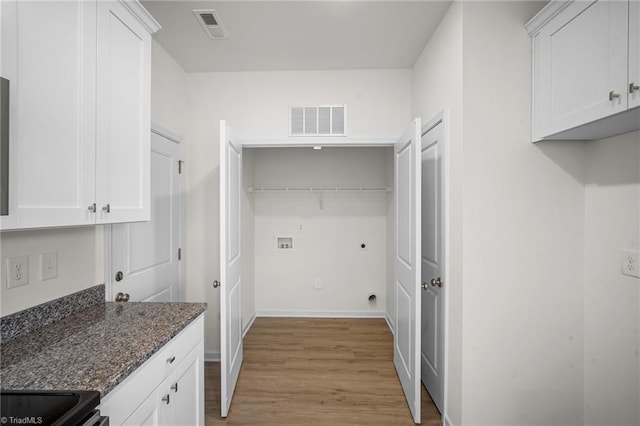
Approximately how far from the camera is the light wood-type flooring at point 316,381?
2229mm

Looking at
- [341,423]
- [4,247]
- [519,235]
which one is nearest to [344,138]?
[519,235]

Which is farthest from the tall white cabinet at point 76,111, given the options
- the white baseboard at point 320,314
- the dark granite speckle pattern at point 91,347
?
the white baseboard at point 320,314

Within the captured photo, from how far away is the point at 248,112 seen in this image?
3.16 metres

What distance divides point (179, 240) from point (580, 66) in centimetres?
301

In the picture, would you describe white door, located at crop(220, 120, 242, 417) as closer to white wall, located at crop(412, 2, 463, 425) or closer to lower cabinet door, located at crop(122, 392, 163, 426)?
lower cabinet door, located at crop(122, 392, 163, 426)

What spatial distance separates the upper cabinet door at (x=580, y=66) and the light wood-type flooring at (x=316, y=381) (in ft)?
6.62

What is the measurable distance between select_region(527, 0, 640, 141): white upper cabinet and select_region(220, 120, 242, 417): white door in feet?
6.23

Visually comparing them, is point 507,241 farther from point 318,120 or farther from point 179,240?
point 179,240

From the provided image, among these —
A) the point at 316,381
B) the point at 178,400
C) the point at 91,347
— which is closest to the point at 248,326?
the point at 316,381

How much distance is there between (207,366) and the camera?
2.99m

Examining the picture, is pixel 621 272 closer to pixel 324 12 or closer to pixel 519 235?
pixel 519 235

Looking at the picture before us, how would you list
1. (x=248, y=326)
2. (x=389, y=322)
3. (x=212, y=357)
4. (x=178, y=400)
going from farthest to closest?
(x=389, y=322), (x=248, y=326), (x=212, y=357), (x=178, y=400)

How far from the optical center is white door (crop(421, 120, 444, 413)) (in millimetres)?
2260

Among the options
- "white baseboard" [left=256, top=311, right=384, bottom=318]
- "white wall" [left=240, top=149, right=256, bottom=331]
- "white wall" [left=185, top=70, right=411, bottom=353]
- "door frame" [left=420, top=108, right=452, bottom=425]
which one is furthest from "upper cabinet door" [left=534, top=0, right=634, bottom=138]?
"white baseboard" [left=256, top=311, right=384, bottom=318]
